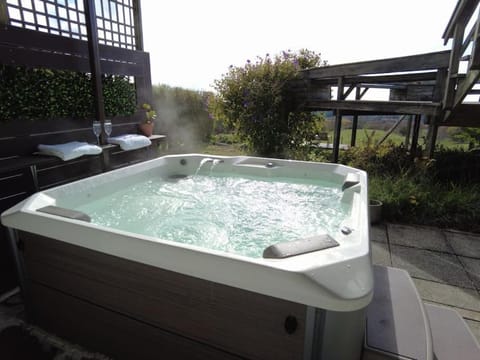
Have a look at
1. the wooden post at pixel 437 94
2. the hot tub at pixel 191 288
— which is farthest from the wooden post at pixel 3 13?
the wooden post at pixel 437 94

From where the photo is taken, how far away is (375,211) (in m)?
2.72

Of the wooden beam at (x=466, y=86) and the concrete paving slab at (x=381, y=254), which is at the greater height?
the wooden beam at (x=466, y=86)

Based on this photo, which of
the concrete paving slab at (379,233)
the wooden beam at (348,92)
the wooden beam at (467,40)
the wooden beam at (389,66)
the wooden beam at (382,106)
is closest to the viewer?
the wooden beam at (467,40)

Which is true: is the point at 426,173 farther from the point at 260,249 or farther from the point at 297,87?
the point at 260,249

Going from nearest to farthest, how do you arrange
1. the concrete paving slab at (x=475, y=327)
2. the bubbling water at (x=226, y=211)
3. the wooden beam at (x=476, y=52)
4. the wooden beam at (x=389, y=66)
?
1. the concrete paving slab at (x=475, y=327)
2. the bubbling water at (x=226, y=211)
3. the wooden beam at (x=476, y=52)
4. the wooden beam at (x=389, y=66)

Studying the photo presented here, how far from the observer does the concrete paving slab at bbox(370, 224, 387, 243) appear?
2463 millimetres

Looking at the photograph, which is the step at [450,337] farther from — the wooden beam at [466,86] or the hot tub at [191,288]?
the wooden beam at [466,86]

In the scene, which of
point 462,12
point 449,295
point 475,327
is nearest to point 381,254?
point 449,295

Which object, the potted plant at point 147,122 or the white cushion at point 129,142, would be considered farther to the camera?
the potted plant at point 147,122

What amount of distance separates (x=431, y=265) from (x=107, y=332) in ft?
6.89

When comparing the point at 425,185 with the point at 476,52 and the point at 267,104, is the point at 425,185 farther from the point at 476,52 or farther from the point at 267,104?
the point at 267,104

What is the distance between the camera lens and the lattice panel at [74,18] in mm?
2293

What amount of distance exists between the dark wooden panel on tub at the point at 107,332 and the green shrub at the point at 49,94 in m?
1.47

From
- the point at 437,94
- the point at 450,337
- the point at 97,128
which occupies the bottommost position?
the point at 450,337
